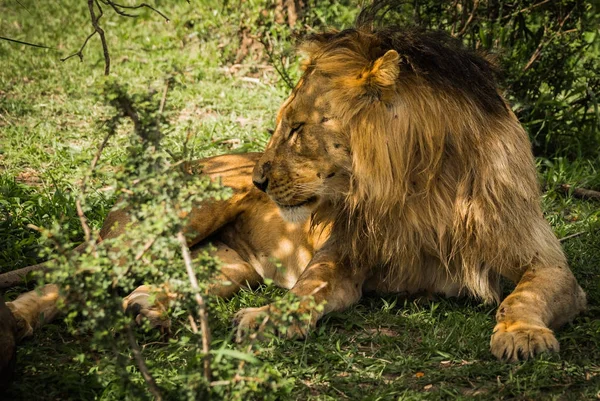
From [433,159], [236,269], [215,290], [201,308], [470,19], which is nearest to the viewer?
[201,308]

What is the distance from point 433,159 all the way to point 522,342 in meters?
0.78

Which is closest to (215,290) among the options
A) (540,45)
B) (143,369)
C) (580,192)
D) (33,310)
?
(33,310)

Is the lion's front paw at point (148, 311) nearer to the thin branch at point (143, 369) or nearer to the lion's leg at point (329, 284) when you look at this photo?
the lion's leg at point (329, 284)

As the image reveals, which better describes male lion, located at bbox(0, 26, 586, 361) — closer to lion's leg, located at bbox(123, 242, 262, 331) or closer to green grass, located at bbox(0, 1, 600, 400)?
lion's leg, located at bbox(123, 242, 262, 331)

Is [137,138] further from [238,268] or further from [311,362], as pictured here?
[238,268]

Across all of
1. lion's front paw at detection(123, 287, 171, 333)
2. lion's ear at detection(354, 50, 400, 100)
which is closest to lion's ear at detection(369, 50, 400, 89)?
lion's ear at detection(354, 50, 400, 100)

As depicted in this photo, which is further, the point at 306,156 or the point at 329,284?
the point at 329,284

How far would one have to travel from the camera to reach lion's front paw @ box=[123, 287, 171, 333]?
3.44 meters

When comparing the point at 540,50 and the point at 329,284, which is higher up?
the point at 540,50

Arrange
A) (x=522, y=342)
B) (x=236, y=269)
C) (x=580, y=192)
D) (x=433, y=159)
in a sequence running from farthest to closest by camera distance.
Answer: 1. (x=580, y=192)
2. (x=236, y=269)
3. (x=433, y=159)
4. (x=522, y=342)

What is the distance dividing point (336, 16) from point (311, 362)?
183 inches

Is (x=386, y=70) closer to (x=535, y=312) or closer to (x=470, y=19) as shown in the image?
(x=535, y=312)

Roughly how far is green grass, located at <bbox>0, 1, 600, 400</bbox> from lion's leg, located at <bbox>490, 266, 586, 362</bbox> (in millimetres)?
63

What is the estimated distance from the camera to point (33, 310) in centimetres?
347
